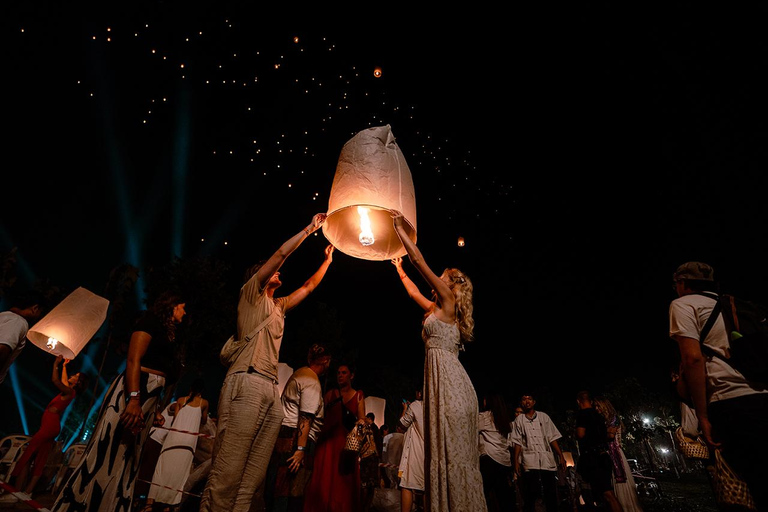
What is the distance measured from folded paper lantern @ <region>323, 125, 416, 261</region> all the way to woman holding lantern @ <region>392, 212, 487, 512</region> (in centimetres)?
26

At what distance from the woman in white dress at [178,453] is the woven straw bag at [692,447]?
22.8ft

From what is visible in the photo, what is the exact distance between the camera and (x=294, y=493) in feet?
14.1

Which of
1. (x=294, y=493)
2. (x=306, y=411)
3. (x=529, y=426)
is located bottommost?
(x=294, y=493)

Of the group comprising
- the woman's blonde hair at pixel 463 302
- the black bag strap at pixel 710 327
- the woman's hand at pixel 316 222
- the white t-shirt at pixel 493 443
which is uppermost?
the woman's hand at pixel 316 222

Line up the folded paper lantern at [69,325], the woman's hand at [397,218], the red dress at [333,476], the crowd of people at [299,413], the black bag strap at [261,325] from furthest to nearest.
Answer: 1. the folded paper lantern at [69,325]
2. the red dress at [333,476]
3. the woman's hand at [397,218]
4. the black bag strap at [261,325]
5. the crowd of people at [299,413]

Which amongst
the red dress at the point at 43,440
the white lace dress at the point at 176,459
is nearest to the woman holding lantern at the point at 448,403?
the white lace dress at the point at 176,459

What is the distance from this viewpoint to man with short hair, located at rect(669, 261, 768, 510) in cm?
229

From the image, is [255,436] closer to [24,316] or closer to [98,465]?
[98,465]

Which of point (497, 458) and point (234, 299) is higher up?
point (234, 299)

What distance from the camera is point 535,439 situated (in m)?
6.84

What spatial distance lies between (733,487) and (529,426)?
5.04 meters

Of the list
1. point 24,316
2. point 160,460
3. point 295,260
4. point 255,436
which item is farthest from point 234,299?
point 255,436

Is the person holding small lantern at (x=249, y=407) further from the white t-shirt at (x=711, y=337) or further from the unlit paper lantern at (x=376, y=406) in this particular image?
the unlit paper lantern at (x=376, y=406)

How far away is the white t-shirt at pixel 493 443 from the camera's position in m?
6.50
